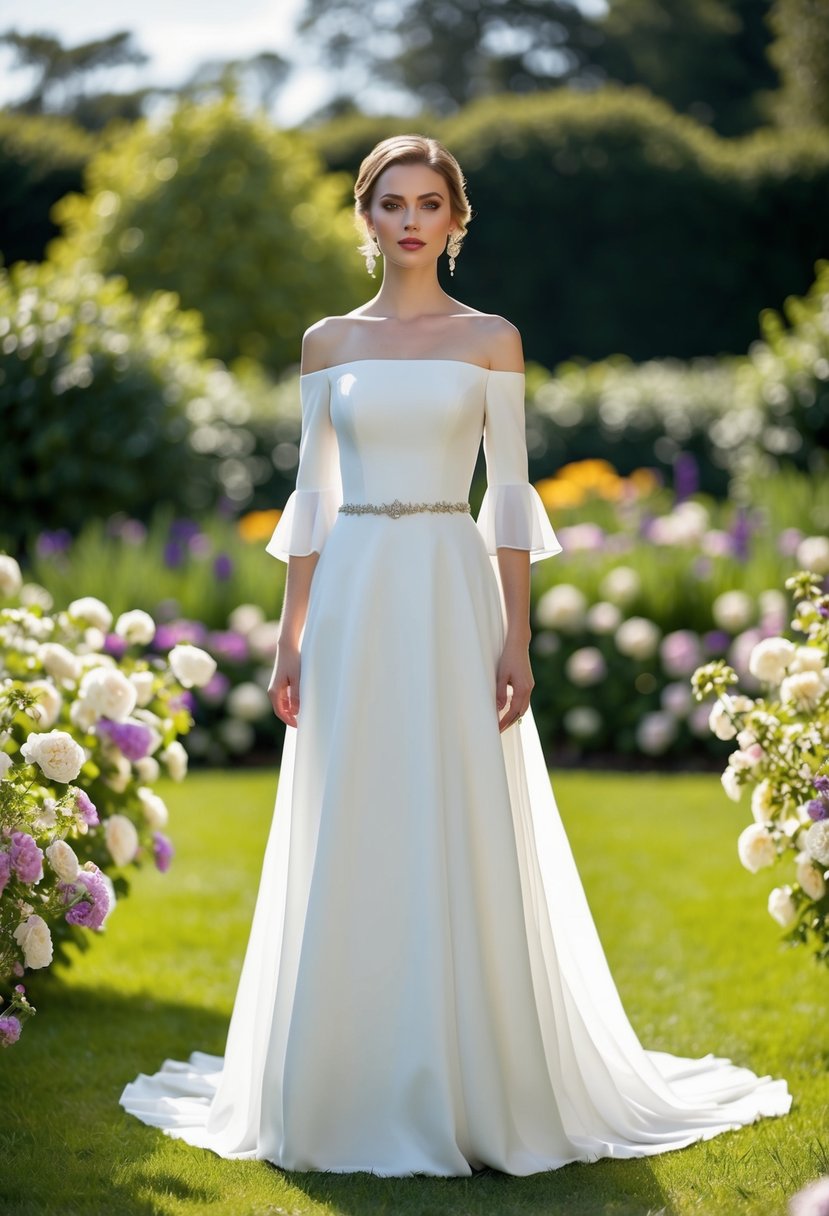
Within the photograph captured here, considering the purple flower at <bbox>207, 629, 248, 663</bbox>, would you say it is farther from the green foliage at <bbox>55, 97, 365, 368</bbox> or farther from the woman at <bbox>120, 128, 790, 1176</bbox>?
the green foliage at <bbox>55, 97, 365, 368</bbox>

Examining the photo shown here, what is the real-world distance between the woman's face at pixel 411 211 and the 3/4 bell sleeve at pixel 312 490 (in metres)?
0.34

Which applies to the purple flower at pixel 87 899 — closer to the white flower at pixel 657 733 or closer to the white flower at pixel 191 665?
the white flower at pixel 191 665

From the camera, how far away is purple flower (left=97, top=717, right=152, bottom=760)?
402cm

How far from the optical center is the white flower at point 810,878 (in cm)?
357

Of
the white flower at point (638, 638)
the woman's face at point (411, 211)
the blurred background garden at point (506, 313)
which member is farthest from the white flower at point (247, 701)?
the woman's face at point (411, 211)

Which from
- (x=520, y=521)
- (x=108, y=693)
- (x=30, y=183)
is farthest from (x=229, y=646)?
(x=30, y=183)

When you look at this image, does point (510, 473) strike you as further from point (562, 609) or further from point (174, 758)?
point (562, 609)

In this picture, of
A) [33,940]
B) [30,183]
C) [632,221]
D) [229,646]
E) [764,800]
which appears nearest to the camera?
[33,940]

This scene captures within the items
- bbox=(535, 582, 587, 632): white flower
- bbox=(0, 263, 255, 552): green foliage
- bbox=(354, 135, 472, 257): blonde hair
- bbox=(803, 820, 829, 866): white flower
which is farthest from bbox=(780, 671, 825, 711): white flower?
bbox=(0, 263, 255, 552): green foliage

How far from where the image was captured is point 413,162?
3.22 metres

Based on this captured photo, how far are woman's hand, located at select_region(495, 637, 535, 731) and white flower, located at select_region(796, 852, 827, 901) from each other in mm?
865

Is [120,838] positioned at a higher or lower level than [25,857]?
lower

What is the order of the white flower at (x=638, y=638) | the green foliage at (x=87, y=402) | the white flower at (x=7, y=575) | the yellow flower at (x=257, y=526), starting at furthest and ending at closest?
1. the yellow flower at (x=257, y=526)
2. the green foliage at (x=87, y=402)
3. the white flower at (x=638, y=638)
4. the white flower at (x=7, y=575)

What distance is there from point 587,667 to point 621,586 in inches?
19.3
